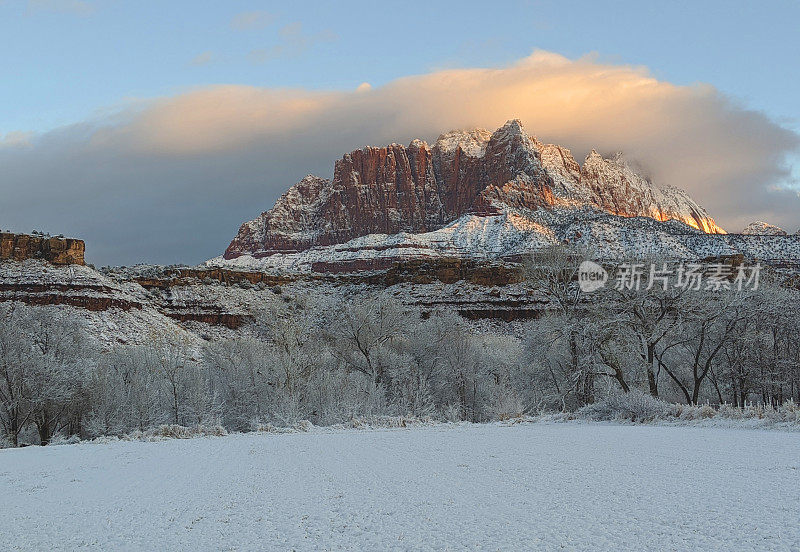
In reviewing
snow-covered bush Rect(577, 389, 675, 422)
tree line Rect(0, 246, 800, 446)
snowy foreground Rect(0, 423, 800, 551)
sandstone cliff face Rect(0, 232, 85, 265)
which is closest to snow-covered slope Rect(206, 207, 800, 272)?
sandstone cliff face Rect(0, 232, 85, 265)

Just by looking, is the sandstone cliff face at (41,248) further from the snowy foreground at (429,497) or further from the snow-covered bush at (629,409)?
the snow-covered bush at (629,409)

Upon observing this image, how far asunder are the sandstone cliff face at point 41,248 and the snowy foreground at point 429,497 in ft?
176

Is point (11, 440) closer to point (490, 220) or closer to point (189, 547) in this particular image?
point (189, 547)

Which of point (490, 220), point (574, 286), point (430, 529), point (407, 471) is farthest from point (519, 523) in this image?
point (490, 220)

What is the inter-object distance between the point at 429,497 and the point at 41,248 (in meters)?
63.7

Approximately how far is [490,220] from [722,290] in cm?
13168

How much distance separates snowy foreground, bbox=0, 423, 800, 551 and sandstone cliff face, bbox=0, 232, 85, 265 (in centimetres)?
5375

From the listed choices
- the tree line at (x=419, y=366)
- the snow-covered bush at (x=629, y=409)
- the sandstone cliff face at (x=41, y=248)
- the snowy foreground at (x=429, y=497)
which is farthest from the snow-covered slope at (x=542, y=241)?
the snowy foreground at (x=429, y=497)

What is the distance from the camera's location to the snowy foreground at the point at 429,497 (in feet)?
19.0

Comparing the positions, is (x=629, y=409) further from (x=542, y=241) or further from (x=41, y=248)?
(x=542, y=241)

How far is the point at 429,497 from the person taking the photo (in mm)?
7676

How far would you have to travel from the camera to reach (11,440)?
981 inches

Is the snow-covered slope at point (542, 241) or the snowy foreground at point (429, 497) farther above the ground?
the snow-covered slope at point (542, 241)

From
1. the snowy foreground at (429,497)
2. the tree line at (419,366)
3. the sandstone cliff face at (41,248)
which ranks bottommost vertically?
the tree line at (419,366)
